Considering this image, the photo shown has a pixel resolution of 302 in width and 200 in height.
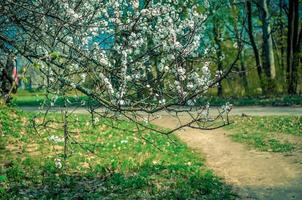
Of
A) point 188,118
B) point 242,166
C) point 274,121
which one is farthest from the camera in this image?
point 188,118

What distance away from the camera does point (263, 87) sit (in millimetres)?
33219

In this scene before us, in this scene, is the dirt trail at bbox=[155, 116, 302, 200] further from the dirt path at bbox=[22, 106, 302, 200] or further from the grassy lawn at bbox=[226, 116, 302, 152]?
the grassy lawn at bbox=[226, 116, 302, 152]

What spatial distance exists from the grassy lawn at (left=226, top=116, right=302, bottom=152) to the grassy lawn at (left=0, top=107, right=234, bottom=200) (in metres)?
2.71

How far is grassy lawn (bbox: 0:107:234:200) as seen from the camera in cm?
967

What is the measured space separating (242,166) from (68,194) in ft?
17.0

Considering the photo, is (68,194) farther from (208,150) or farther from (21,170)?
(208,150)

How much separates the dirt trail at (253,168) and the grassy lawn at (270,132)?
0.62 metres

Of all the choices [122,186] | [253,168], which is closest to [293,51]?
[253,168]

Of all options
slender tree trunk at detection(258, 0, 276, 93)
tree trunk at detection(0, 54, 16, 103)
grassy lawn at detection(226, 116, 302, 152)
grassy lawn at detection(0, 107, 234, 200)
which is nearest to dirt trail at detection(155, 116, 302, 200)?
grassy lawn at detection(0, 107, 234, 200)

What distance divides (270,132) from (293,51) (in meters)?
17.1

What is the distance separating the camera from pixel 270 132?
18.4 m

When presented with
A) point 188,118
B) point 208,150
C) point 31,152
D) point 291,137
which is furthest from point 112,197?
point 188,118

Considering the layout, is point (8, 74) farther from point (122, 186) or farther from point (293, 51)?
point (293, 51)

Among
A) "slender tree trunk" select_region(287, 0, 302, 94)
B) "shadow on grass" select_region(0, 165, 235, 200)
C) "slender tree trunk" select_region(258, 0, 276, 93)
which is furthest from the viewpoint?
"slender tree trunk" select_region(258, 0, 276, 93)
